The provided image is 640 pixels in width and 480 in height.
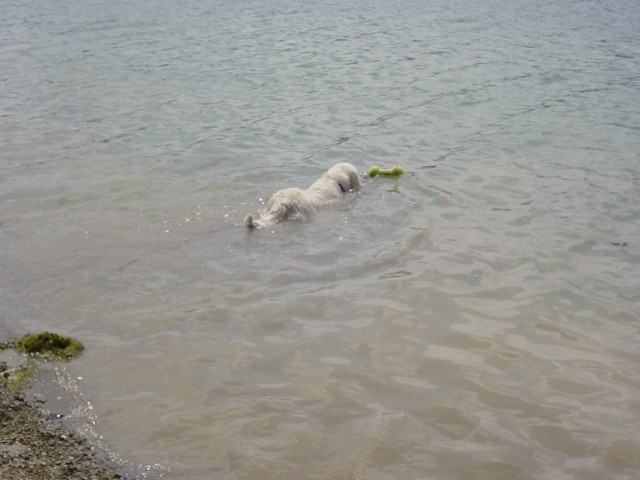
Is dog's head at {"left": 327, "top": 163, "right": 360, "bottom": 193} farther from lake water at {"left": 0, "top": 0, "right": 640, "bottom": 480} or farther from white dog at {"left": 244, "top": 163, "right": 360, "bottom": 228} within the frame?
lake water at {"left": 0, "top": 0, "right": 640, "bottom": 480}

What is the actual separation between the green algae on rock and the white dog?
3033 mm

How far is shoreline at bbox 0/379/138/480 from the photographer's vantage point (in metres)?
4.52

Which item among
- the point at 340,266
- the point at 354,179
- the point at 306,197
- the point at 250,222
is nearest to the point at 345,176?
the point at 354,179

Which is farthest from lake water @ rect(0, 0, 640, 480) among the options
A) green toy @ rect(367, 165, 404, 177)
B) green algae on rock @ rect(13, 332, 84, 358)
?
green toy @ rect(367, 165, 404, 177)

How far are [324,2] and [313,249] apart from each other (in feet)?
74.5

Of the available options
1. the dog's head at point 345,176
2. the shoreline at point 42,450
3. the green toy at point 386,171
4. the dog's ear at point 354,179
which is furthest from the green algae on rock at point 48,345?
the green toy at point 386,171

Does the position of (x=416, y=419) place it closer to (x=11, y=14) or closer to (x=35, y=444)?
(x=35, y=444)

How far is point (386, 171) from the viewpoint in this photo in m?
11.0

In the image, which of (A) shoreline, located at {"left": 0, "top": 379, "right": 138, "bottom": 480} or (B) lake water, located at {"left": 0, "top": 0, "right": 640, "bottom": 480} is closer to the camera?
(A) shoreline, located at {"left": 0, "top": 379, "right": 138, "bottom": 480}

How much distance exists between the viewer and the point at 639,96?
Result: 597 inches

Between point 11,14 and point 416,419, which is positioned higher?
point 11,14

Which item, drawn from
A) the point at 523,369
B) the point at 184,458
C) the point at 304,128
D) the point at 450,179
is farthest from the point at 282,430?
the point at 304,128

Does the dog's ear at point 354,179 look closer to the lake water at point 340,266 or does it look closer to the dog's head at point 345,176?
the dog's head at point 345,176

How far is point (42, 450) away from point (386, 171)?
7.19 m
